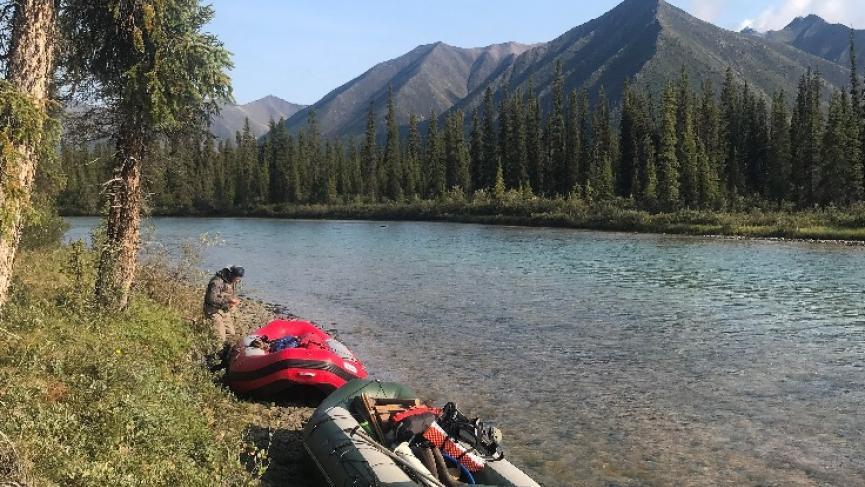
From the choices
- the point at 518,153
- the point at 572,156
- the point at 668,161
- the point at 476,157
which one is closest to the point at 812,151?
the point at 668,161

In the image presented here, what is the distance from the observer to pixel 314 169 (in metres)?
121

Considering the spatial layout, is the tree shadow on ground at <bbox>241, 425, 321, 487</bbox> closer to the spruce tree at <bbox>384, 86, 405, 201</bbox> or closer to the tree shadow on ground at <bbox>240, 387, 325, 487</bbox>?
the tree shadow on ground at <bbox>240, 387, 325, 487</bbox>

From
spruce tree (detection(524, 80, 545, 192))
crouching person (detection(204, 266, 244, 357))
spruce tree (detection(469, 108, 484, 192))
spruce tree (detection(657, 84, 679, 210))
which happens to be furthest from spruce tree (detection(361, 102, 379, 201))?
crouching person (detection(204, 266, 244, 357))

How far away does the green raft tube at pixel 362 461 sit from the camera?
7500 mm

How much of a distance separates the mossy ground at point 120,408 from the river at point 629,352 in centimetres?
425

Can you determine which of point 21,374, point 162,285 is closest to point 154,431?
point 21,374

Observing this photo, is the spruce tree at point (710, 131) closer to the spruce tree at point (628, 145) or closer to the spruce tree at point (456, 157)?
the spruce tree at point (628, 145)

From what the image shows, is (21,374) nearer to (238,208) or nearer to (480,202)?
(480,202)

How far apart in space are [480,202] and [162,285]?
70861 millimetres

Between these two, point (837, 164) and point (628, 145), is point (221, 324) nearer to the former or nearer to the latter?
point (837, 164)

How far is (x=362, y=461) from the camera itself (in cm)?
786

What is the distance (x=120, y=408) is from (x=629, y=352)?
13279 millimetres

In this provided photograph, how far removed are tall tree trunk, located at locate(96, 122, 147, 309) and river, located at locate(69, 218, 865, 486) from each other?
590 cm

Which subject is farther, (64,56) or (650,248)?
(650,248)
